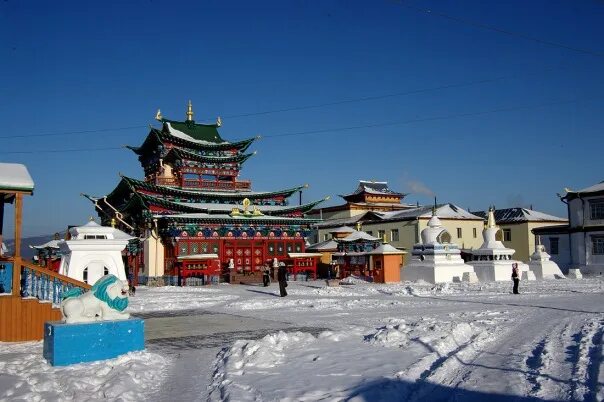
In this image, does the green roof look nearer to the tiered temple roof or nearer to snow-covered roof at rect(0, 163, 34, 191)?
the tiered temple roof

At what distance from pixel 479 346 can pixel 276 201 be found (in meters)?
35.7

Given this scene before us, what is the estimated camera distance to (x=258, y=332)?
1376 cm

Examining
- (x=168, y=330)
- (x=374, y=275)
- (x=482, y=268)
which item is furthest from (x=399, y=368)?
(x=482, y=268)

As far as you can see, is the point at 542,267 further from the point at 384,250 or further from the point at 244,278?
the point at 244,278

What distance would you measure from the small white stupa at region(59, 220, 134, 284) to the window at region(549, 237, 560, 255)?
36.3 metres

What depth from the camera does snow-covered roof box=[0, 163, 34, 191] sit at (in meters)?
13.5

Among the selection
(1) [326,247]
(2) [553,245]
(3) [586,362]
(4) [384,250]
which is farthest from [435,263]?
(3) [586,362]

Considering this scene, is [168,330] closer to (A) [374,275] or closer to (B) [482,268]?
(A) [374,275]

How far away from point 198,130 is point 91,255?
2307 centimetres

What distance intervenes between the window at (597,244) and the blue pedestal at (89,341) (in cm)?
4190

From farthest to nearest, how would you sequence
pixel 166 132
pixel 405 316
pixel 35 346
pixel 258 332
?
pixel 166 132, pixel 405 316, pixel 258 332, pixel 35 346

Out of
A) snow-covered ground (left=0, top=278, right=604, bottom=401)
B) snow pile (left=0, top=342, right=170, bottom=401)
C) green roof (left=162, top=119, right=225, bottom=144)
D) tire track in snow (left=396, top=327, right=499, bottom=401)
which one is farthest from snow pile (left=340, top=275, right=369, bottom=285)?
snow pile (left=0, top=342, right=170, bottom=401)

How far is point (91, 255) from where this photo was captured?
2733 cm

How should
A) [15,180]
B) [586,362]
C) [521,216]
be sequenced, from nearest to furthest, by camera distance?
[586,362], [15,180], [521,216]
